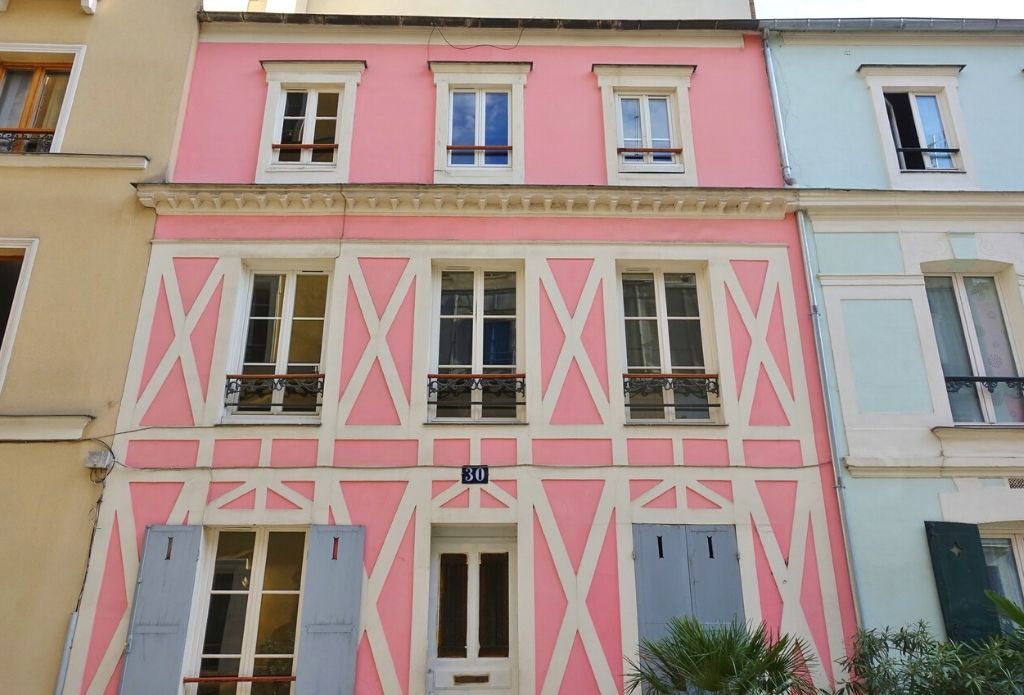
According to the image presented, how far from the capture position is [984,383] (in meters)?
6.86

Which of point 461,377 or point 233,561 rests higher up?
point 461,377

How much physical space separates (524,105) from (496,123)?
0.37m

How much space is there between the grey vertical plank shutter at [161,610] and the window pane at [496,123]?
15.5ft

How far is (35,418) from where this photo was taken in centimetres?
643

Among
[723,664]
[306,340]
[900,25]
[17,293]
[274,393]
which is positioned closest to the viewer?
[723,664]

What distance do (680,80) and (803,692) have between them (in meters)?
6.22

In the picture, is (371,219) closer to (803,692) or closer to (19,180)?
(19,180)

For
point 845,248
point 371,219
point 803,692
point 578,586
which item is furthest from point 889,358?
point 371,219

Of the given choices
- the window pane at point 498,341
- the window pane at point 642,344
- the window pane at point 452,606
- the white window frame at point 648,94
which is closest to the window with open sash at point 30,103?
the window pane at point 498,341

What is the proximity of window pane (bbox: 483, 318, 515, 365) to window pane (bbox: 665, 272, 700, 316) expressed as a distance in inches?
65.0

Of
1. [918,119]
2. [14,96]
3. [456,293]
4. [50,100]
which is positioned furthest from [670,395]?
[14,96]

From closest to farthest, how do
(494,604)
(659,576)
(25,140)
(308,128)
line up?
(659,576)
(494,604)
(25,140)
(308,128)

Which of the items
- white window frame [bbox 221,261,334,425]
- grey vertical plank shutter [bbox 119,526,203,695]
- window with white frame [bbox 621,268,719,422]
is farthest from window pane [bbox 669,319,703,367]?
grey vertical plank shutter [bbox 119,526,203,695]

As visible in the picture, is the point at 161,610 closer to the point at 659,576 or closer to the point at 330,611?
the point at 330,611
